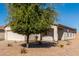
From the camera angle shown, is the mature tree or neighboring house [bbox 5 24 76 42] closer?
the mature tree

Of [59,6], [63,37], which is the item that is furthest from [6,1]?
[63,37]

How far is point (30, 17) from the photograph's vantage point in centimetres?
1442

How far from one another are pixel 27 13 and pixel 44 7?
4.17ft

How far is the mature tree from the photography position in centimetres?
1442

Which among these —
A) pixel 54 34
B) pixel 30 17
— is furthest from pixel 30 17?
pixel 54 34

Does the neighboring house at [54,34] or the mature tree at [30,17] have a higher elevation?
the mature tree at [30,17]

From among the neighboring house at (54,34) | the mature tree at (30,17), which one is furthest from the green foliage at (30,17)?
the neighboring house at (54,34)

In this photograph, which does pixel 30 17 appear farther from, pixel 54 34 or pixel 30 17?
pixel 54 34

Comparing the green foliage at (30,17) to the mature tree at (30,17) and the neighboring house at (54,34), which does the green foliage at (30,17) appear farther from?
the neighboring house at (54,34)

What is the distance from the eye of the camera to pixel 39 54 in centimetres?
1336

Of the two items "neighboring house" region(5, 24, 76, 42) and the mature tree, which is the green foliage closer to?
the mature tree

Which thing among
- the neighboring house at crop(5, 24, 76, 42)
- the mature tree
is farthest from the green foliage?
the neighboring house at crop(5, 24, 76, 42)

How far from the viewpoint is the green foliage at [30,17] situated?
568 inches

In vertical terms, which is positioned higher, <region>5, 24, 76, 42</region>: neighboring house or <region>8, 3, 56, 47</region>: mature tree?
<region>8, 3, 56, 47</region>: mature tree
